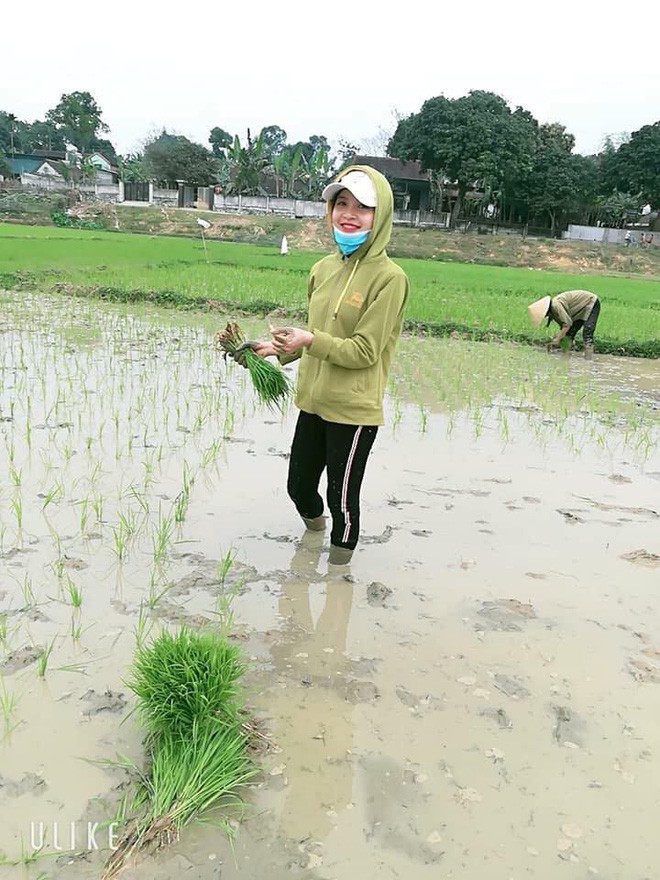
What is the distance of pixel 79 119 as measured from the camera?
5006cm

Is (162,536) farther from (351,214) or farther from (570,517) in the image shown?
Answer: (570,517)

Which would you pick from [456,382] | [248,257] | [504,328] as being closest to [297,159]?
[248,257]

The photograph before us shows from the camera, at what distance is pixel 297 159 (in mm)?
32656

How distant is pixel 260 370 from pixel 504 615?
1.30m

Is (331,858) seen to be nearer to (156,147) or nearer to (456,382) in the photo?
(456,382)

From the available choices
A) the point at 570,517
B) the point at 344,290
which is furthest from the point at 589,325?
the point at 344,290

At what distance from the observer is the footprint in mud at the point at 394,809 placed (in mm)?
1435

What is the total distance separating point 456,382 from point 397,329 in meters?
3.65

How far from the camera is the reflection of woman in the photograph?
1.52m

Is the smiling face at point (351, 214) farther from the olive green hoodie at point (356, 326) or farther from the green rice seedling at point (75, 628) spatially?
the green rice seedling at point (75, 628)

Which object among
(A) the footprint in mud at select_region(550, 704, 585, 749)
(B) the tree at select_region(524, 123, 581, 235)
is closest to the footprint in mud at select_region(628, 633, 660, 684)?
(A) the footprint in mud at select_region(550, 704, 585, 749)

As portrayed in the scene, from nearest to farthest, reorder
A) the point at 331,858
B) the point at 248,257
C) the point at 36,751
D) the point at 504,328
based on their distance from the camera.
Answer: the point at 331,858, the point at 36,751, the point at 504,328, the point at 248,257

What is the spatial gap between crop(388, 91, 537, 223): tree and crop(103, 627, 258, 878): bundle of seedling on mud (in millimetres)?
31509

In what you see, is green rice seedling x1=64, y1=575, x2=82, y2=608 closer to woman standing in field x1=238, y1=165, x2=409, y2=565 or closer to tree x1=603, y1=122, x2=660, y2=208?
woman standing in field x1=238, y1=165, x2=409, y2=565
